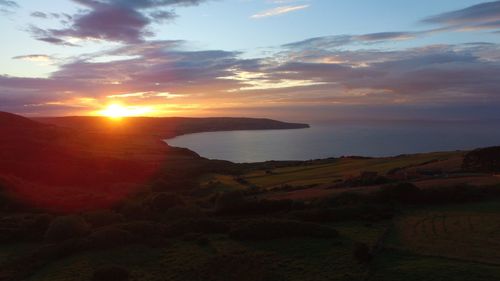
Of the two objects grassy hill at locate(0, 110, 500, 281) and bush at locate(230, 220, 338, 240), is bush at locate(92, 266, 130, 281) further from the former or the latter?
bush at locate(230, 220, 338, 240)

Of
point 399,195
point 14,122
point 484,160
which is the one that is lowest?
point 399,195

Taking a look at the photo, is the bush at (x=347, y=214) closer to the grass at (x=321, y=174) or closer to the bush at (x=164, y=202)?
the bush at (x=164, y=202)

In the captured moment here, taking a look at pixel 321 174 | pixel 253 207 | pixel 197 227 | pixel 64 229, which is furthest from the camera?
pixel 321 174

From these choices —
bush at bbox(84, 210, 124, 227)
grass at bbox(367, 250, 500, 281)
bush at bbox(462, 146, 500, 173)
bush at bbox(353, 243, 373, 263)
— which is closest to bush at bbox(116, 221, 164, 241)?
bush at bbox(84, 210, 124, 227)

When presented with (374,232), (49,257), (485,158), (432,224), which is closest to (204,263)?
(49,257)

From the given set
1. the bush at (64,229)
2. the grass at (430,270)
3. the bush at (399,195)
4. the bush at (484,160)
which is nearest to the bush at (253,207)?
the bush at (399,195)

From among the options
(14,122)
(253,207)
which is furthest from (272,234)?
(14,122)

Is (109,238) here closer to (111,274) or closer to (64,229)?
(64,229)
